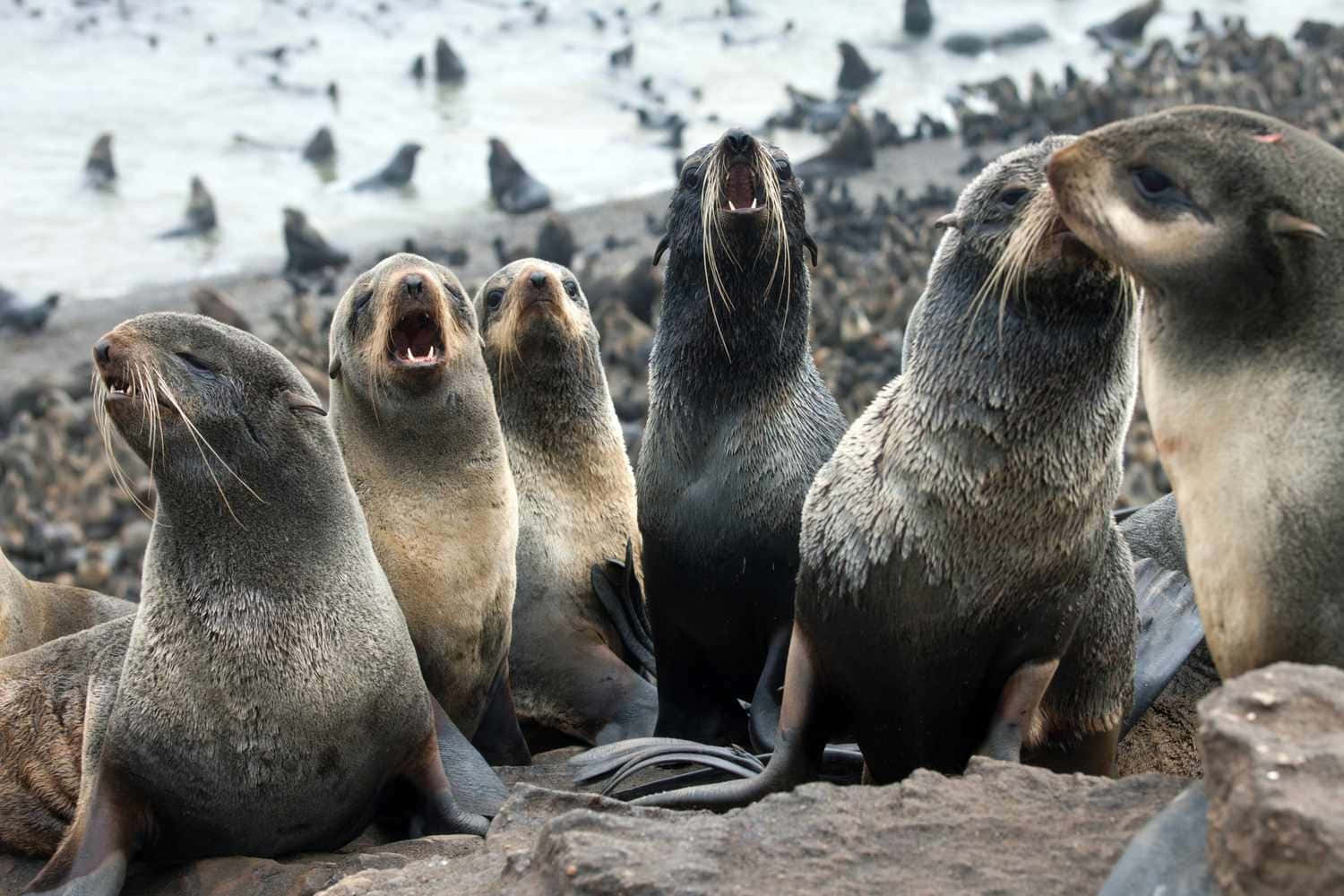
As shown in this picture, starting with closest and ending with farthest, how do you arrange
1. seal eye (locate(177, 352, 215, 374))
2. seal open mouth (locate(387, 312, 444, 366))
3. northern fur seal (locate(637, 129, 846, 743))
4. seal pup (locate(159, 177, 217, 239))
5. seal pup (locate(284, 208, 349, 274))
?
1. seal eye (locate(177, 352, 215, 374))
2. northern fur seal (locate(637, 129, 846, 743))
3. seal open mouth (locate(387, 312, 444, 366))
4. seal pup (locate(284, 208, 349, 274))
5. seal pup (locate(159, 177, 217, 239))

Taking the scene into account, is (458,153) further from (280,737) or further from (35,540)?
(280,737)

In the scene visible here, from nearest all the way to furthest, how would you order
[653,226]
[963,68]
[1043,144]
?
Answer: [1043,144] < [653,226] < [963,68]

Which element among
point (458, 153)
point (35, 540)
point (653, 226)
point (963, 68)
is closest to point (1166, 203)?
point (35, 540)

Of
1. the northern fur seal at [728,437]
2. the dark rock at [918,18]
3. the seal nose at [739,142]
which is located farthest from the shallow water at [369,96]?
the seal nose at [739,142]

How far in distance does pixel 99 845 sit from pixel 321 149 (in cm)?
2211

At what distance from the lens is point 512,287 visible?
5.31 meters

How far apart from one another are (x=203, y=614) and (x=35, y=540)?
25.1 feet

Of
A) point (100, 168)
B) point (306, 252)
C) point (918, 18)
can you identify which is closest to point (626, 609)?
point (306, 252)

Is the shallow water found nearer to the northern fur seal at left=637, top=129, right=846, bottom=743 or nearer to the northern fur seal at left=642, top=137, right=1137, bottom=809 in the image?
the northern fur seal at left=637, top=129, right=846, bottom=743

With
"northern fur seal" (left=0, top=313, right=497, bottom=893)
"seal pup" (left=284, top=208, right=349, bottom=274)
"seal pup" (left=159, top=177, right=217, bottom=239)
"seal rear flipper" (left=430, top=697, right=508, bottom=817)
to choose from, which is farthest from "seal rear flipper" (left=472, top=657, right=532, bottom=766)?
"seal pup" (left=159, top=177, right=217, bottom=239)

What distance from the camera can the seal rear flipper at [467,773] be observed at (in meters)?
4.13

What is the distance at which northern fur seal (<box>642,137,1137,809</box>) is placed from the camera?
11.6 feet

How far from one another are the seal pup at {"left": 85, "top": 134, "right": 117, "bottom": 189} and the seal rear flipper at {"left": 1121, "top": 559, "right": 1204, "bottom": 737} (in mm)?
20741

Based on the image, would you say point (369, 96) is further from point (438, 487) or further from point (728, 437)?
point (728, 437)
